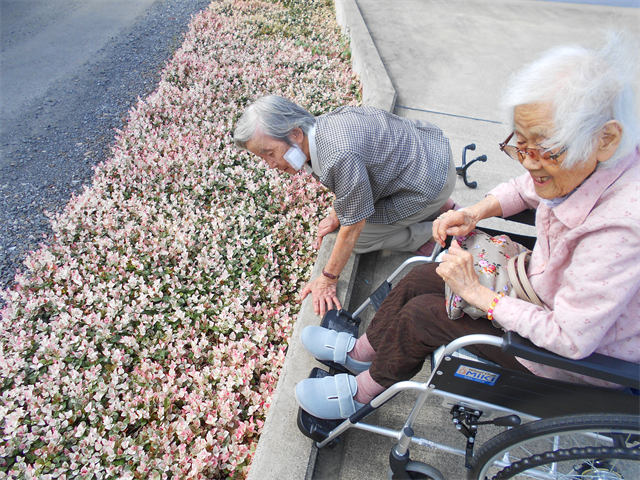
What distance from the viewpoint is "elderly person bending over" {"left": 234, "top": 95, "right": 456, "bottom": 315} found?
1977 millimetres

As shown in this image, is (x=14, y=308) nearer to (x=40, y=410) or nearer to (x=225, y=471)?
(x=40, y=410)

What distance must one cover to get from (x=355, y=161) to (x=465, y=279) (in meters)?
0.83

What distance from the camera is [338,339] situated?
2020 mm

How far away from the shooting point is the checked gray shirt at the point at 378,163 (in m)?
1.99

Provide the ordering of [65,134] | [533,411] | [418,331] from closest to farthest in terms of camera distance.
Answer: [533,411] < [418,331] < [65,134]

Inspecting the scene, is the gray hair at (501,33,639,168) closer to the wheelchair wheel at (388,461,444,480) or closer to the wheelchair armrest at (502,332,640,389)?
the wheelchair armrest at (502,332,640,389)

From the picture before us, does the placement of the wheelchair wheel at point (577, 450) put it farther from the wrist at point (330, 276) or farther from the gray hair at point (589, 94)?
the wrist at point (330, 276)

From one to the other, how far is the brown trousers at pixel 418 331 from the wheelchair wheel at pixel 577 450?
0.82ft

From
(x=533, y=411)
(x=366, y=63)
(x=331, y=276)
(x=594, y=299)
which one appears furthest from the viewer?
(x=366, y=63)

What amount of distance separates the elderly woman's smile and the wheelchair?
0.52 metres

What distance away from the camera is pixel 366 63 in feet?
16.7

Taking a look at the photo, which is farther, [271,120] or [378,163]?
[378,163]

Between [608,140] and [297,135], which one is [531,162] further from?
[297,135]

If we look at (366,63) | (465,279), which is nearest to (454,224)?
(465,279)
